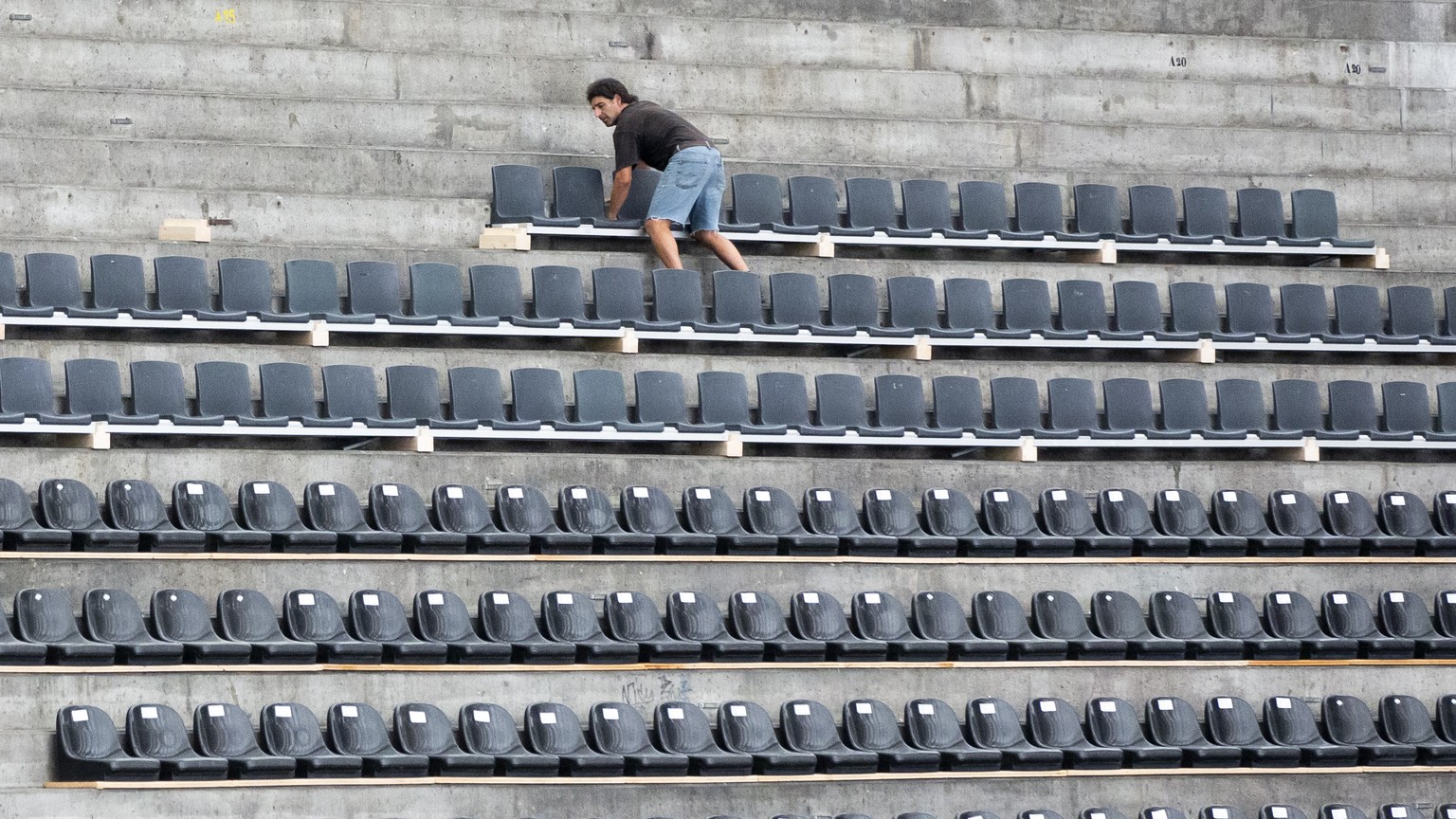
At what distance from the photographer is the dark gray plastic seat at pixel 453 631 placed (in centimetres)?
1022

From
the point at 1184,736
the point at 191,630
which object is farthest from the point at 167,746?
the point at 1184,736

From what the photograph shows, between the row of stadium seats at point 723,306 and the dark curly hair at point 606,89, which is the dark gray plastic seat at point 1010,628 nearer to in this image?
the row of stadium seats at point 723,306

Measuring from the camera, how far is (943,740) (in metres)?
10.4

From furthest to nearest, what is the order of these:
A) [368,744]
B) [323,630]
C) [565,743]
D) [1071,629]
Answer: [1071,629], [323,630], [565,743], [368,744]

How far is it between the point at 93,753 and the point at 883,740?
3108 millimetres

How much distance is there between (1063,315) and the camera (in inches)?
519

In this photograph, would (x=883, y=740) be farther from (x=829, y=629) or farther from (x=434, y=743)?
(x=434, y=743)

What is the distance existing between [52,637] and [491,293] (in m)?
3.37

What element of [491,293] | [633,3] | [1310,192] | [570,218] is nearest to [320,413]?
[491,293]

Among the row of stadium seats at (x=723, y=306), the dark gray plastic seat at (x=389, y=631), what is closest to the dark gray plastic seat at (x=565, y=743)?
the dark gray plastic seat at (x=389, y=631)

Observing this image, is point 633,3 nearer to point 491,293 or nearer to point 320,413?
point 491,293

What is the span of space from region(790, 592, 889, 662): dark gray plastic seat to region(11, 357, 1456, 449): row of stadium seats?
1.37m

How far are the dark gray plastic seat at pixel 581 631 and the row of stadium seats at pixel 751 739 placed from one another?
0.37 meters

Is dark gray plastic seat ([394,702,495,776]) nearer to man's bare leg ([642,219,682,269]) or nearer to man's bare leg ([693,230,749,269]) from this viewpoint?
man's bare leg ([642,219,682,269])
